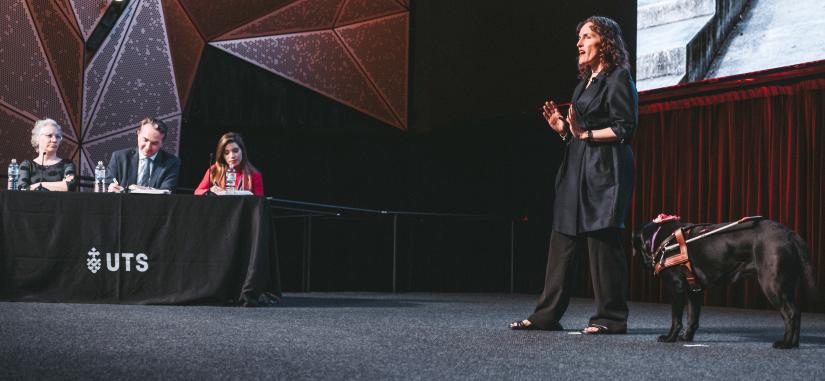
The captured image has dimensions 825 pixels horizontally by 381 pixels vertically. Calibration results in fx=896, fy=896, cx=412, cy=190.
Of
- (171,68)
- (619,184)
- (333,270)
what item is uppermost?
(171,68)

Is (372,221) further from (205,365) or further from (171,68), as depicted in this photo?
(205,365)

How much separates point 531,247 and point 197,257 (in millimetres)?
4109

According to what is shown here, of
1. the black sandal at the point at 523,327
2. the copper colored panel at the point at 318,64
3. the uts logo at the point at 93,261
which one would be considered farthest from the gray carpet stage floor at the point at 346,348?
the copper colored panel at the point at 318,64

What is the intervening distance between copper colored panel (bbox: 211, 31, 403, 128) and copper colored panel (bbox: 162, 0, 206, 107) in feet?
0.67

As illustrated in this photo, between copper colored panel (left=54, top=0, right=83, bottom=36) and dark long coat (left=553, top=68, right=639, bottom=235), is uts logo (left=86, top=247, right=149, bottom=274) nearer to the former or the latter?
dark long coat (left=553, top=68, right=639, bottom=235)

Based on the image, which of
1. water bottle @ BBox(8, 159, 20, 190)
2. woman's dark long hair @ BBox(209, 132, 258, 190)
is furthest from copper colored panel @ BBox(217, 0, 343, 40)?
water bottle @ BBox(8, 159, 20, 190)

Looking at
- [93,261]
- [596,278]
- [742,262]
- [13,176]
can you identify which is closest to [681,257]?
[742,262]

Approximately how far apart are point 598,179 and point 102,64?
5.17m

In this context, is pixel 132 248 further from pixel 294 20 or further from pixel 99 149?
pixel 294 20

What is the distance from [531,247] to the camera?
8172mm

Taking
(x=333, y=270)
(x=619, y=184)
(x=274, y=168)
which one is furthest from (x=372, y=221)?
(x=619, y=184)

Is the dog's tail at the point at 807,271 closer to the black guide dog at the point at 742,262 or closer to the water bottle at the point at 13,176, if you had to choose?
the black guide dog at the point at 742,262

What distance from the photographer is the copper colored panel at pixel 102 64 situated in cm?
736

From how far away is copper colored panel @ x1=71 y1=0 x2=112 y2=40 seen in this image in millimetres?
7371
